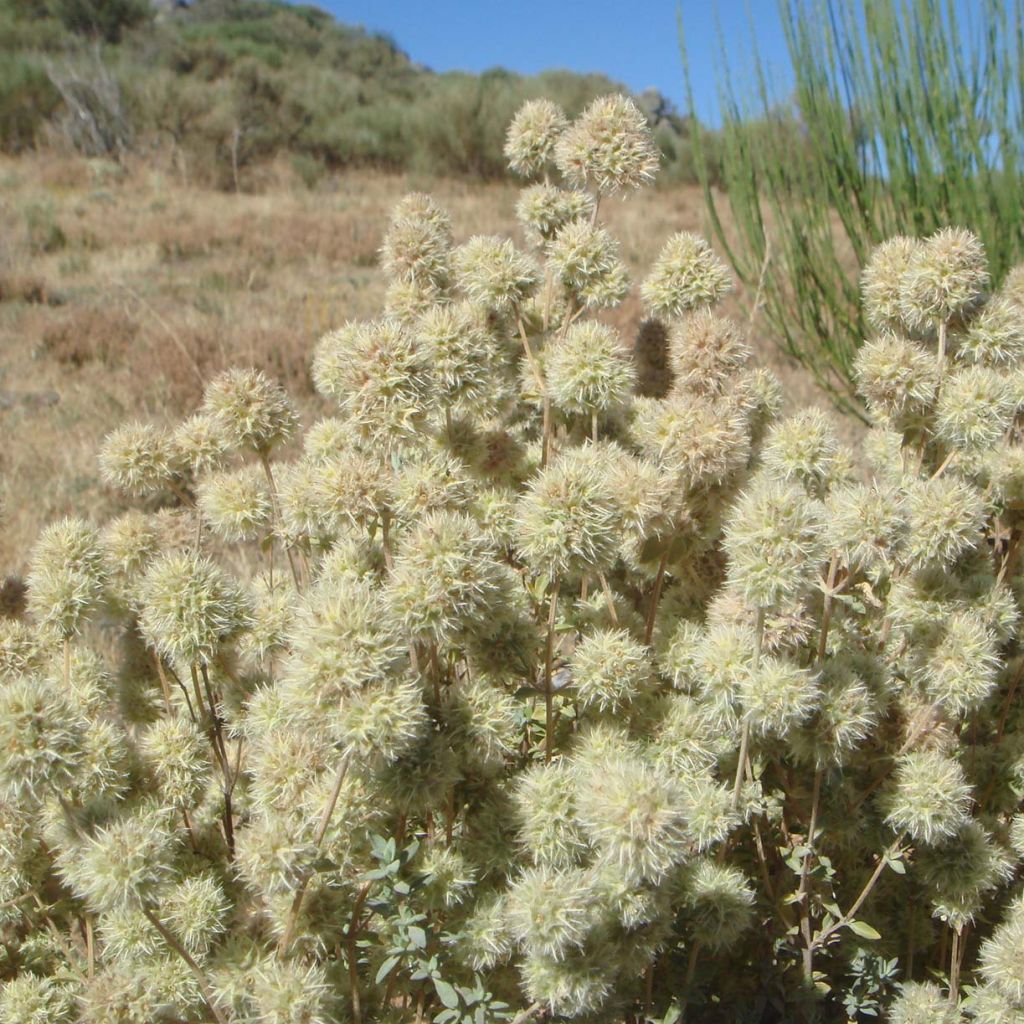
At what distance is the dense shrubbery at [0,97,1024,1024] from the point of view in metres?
1.49

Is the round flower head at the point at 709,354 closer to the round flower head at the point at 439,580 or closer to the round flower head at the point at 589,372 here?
the round flower head at the point at 589,372

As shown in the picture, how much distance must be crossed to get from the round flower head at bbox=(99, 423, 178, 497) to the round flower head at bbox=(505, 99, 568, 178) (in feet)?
3.58

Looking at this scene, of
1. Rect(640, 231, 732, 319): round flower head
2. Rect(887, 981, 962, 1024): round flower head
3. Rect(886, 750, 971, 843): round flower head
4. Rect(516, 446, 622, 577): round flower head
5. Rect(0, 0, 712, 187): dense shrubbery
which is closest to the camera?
Rect(516, 446, 622, 577): round flower head

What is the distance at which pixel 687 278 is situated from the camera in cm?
222

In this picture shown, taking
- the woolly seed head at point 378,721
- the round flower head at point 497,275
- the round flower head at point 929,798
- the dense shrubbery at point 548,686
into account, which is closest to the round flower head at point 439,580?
the dense shrubbery at point 548,686

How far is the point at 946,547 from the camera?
169cm

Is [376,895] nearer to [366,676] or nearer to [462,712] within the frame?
[462,712]

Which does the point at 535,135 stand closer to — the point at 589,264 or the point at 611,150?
the point at 611,150

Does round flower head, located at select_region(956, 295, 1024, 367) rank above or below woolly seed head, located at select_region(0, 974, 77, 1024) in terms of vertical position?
above

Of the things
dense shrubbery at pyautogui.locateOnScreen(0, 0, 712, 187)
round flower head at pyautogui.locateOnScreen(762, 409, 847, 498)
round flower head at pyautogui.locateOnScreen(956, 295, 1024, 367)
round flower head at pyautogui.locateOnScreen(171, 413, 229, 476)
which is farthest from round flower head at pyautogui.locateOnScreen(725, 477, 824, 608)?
dense shrubbery at pyautogui.locateOnScreen(0, 0, 712, 187)

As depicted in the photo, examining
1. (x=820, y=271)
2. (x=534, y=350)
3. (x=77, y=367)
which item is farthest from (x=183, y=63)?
(x=534, y=350)

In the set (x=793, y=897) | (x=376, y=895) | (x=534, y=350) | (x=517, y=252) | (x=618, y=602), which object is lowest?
(x=793, y=897)

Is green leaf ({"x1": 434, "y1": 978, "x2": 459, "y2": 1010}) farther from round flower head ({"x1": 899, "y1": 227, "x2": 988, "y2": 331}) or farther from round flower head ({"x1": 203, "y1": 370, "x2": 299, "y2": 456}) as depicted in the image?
round flower head ({"x1": 899, "y1": 227, "x2": 988, "y2": 331})

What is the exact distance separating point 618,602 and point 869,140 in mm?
4217
